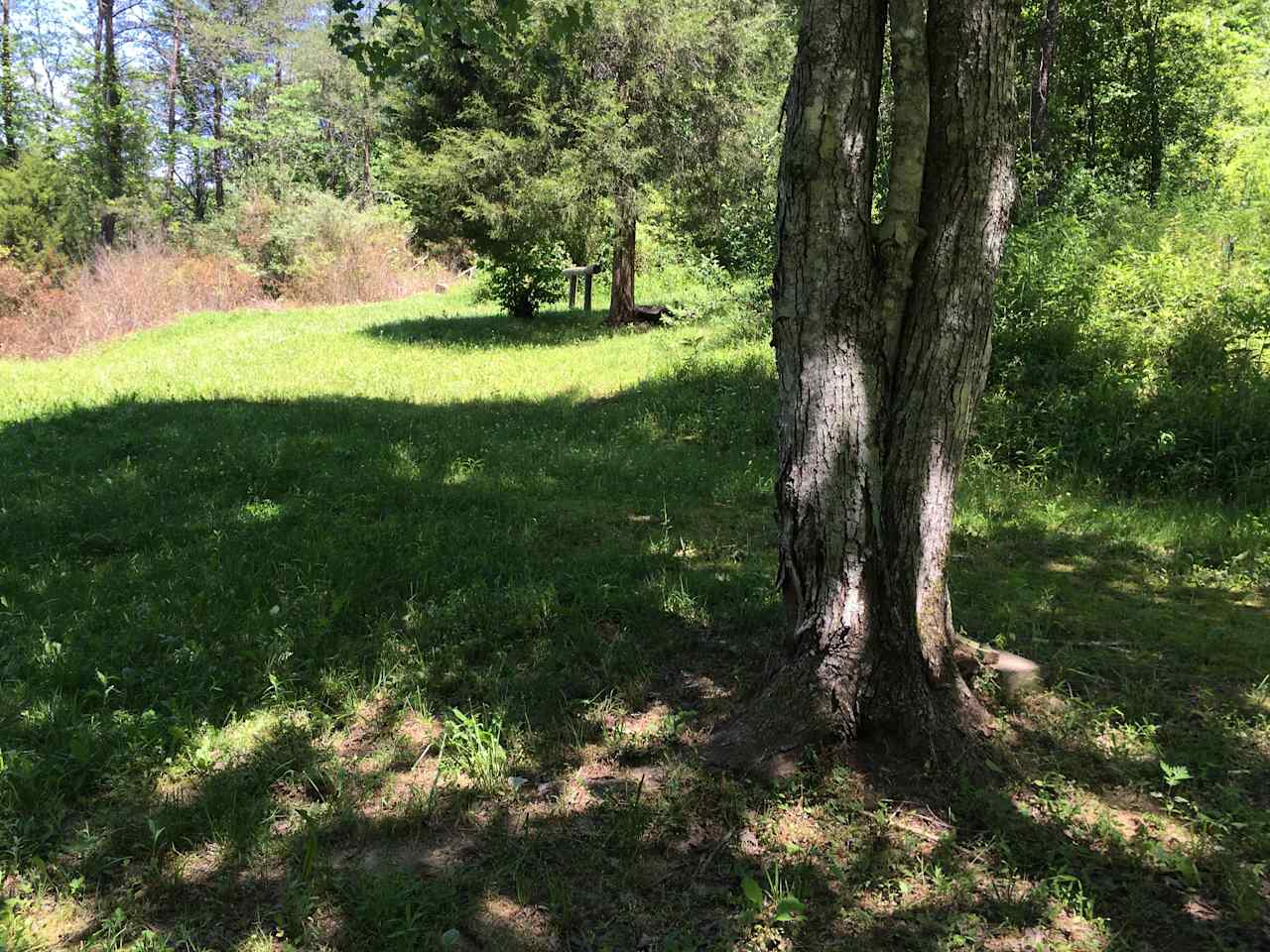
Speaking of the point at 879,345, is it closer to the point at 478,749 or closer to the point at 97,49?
the point at 478,749

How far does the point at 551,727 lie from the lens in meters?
3.43

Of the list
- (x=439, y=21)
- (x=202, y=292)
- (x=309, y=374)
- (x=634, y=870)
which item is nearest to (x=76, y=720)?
(x=634, y=870)

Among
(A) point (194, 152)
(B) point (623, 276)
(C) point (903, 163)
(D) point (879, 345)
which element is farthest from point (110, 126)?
(D) point (879, 345)

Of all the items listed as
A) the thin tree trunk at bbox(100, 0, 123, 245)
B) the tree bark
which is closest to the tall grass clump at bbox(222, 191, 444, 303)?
the thin tree trunk at bbox(100, 0, 123, 245)

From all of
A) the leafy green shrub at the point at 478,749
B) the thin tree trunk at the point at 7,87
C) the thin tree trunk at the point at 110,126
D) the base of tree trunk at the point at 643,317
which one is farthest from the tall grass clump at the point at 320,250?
the leafy green shrub at the point at 478,749

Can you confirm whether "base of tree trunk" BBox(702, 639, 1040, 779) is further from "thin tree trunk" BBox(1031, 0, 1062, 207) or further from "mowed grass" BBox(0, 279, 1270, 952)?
"thin tree trunk" BBox(1031, 0, 1062, 207)

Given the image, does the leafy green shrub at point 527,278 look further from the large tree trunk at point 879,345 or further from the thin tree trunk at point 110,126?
the thin tree trunk at point 110,126

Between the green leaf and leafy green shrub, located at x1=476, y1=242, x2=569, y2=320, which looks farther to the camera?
leafy green shrub, located at x1=476, y1=242, x2=569, y2=320

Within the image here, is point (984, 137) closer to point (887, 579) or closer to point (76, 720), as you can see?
point (887, 579)

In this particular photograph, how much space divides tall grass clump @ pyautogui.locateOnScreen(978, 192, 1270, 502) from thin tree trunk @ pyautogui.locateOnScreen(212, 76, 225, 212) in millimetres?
34745

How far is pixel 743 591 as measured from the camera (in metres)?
4.62

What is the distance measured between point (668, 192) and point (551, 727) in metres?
13.8

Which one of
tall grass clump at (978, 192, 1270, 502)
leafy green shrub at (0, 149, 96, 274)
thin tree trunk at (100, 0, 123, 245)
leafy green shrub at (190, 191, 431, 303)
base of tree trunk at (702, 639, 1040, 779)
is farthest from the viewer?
leafy green shrub at (190, 191, 431, 303)

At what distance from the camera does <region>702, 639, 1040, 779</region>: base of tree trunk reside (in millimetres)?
3049
